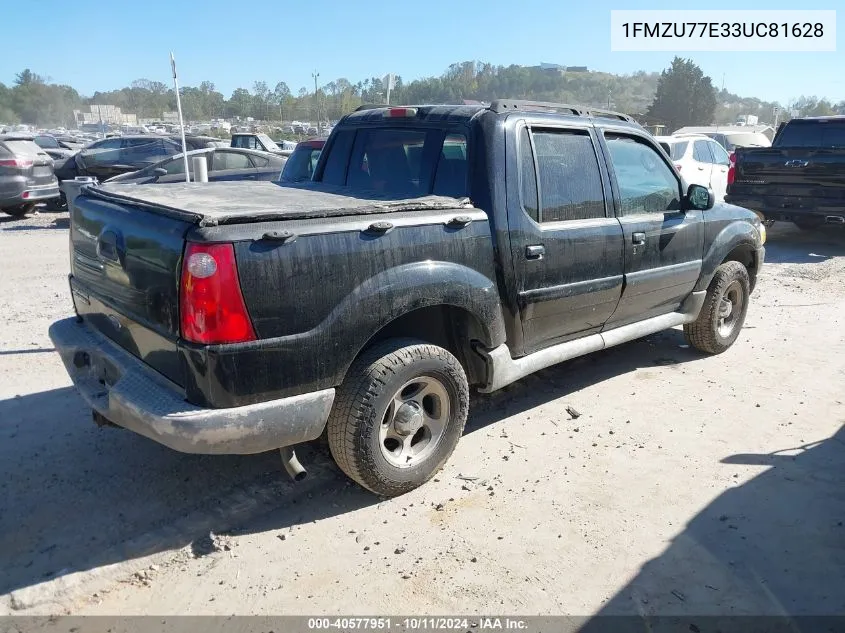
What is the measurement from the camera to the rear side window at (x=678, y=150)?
1295 centimetres

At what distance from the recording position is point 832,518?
3344mm

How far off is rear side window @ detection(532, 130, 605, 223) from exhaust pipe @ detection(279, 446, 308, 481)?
6.30 ft

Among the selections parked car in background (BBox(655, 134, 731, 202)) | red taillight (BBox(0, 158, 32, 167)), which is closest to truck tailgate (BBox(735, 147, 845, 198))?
parked car in background (BBox(655, 134, 731, 202))

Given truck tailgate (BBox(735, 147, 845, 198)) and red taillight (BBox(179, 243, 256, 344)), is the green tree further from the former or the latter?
red taillight (BBox(179, 243, 256, 344))

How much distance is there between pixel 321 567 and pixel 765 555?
6.58 ft

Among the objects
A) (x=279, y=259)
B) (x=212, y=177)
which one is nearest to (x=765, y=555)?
(x=279, y=259)

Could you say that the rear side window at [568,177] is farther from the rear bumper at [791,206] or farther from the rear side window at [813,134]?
the rear side window at [813,134]

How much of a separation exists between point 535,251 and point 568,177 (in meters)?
0.61

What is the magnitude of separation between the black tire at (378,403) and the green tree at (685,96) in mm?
74057

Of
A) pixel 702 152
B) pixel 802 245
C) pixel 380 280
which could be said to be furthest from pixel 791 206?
pixel 380 280

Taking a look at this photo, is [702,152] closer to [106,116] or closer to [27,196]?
[27,196]

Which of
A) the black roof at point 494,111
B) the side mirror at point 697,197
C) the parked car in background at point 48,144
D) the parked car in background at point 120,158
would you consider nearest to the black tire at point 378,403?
the black roof at point 494,111

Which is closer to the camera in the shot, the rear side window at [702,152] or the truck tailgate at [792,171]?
the truck tailgate at [792,171]

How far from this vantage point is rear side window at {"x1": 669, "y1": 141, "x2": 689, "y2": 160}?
42.5ft
